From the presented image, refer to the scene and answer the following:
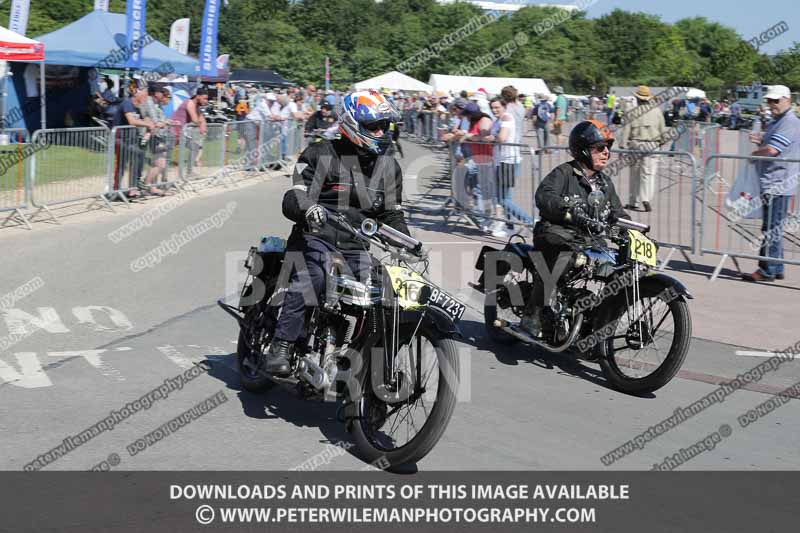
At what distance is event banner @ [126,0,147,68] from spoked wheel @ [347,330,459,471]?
19.4 m

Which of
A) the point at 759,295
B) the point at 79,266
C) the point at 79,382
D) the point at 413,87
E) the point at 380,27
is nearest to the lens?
the point at 79,382

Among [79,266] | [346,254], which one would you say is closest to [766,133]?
[346,254]

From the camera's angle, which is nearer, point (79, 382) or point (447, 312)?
point (447, 312)

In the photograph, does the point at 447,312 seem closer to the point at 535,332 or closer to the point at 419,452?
the point at 419,452

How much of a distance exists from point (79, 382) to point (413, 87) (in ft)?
136

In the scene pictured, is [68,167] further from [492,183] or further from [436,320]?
[436,320]

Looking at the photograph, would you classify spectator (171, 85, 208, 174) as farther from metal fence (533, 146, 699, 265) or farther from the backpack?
the backpack

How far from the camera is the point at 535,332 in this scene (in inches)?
287

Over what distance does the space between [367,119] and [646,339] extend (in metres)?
2.66

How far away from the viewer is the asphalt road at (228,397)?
532cm

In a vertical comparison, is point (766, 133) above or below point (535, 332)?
above

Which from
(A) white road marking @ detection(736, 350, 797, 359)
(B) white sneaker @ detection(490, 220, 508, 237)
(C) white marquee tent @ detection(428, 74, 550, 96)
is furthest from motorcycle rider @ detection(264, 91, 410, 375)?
(C) white marquee tent @ detection(428, 74, 550, 96)

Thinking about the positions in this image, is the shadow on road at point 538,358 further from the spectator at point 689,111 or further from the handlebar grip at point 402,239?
the spectator at point 689,111
